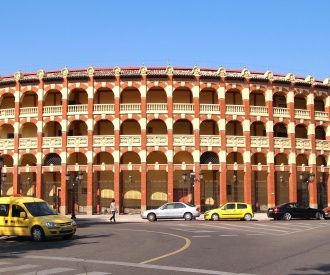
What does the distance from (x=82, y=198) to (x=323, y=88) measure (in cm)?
2768

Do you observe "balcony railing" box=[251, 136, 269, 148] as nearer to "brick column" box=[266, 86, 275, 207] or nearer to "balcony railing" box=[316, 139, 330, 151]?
"brick column" box=[266, 86, 275, 207]

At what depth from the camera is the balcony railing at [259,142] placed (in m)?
52.4

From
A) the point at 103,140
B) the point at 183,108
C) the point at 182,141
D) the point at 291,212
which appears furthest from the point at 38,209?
the point at 183,108

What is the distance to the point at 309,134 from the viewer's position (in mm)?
54500

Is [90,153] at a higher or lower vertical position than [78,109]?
lower

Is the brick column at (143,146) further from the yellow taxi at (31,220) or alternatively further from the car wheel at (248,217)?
the yellow taxi at (31,220)

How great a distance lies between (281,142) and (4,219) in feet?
119

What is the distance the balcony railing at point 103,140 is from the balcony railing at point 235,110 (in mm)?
11669

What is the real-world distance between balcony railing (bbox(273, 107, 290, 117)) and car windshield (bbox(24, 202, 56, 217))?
3462 centimetres

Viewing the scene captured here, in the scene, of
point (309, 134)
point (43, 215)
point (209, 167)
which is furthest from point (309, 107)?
point (43, 215)

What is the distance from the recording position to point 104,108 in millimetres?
51375

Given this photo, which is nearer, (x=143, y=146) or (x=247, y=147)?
(x=143, y=146)

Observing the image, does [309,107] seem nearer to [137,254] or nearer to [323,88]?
[323,88]

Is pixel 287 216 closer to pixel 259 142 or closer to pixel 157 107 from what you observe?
pixel 259 142
